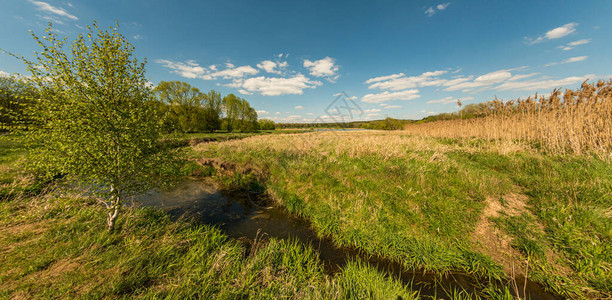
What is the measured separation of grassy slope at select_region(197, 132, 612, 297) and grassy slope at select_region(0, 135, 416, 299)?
186 cm

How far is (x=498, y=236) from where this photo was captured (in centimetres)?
517

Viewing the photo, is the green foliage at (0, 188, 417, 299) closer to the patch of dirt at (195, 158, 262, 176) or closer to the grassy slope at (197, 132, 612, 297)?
the grassy slope at (197, 132, 612, 297)

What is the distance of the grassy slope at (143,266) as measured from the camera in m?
3.55

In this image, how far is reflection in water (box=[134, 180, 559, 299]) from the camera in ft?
15.1

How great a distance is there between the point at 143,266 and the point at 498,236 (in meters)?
9.89

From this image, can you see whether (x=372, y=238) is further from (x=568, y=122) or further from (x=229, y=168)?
(x=568, y=122)

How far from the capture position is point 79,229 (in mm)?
5363

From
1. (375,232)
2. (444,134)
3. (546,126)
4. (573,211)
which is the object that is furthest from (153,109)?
(444,134)

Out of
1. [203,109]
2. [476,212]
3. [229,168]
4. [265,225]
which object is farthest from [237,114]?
[476,212]

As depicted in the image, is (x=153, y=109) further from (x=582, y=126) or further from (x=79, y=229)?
(x=582, y=126)

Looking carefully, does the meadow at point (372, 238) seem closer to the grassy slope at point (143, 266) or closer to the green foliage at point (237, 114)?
the grassy slope at point (143, 266)

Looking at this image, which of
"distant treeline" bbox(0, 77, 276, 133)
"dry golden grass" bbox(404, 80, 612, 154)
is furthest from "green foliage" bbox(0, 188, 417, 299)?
"distant treeline" bbox(0, 77, 276, 133)

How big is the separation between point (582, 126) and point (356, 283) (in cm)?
1585

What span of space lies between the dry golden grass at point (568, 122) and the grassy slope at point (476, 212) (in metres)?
2.44
